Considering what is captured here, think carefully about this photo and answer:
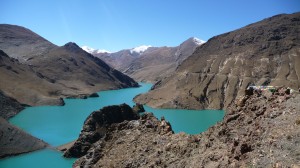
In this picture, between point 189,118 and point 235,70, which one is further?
point 235,70

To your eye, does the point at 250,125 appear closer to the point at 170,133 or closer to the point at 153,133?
the point at 170,133

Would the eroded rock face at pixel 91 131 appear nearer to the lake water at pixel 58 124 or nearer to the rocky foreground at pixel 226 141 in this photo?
the lake water at pixel 58 124

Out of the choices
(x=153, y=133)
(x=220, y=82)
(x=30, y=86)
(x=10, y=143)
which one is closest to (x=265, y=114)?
(x=153, y=133)

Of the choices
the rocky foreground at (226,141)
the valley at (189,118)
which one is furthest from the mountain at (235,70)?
→ the rocky foreground at (226,141)

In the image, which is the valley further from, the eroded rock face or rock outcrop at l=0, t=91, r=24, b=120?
rock outcrop at l=0, t=91, r=24, b=120

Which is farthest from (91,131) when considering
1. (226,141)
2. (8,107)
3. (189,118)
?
(8,107)

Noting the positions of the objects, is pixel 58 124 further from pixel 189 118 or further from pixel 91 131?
pixel 91 131

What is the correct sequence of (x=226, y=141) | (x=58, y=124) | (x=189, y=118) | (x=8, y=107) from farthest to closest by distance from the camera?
(x=8, y=107) → (x=189, y=118) → (x=58, y=124) → (x=226, y=141)

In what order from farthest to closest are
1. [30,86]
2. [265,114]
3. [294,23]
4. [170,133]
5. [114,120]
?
[294,23] → [30,86] → [114,120] → [170,133] → [265,114]
